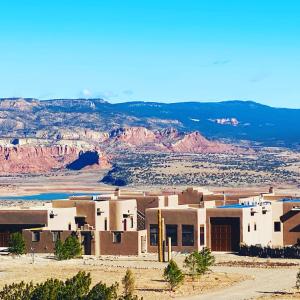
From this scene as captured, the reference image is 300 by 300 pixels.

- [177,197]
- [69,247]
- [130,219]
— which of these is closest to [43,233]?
[69,247]

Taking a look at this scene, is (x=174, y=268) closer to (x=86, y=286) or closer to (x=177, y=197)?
(x=86, y=286)

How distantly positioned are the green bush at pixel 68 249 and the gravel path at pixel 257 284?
12.6 metres

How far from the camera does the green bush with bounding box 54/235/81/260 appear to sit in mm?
82000

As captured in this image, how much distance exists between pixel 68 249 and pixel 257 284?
786 inches

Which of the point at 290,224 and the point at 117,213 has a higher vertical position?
the point at 117,213

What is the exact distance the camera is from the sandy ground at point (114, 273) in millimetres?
65500

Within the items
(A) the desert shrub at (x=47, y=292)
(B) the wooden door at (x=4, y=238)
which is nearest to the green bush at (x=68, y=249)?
(B) the wooden door at (x=4, y=238)

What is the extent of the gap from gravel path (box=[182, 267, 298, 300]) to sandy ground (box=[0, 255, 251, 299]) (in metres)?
1.09

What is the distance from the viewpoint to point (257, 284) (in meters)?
68.1

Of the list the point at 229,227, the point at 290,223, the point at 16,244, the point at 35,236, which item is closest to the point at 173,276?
the point at 16,244

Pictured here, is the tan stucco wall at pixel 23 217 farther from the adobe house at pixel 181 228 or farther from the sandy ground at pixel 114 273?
the adobe house at pixel 181 228

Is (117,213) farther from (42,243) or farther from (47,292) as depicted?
(47,292)

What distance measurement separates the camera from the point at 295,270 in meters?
76.0

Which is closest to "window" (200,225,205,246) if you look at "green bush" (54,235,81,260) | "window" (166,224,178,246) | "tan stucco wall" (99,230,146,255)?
"window" (166,224,178,246)
